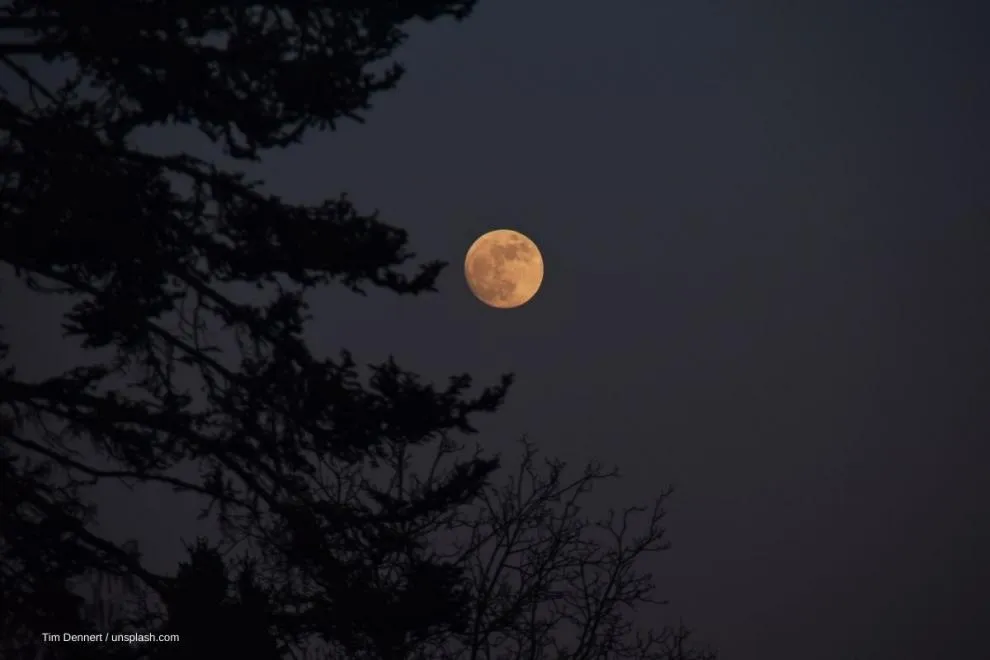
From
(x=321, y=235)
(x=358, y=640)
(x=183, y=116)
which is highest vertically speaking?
(x=183, y=116)

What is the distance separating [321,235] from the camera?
8.92m

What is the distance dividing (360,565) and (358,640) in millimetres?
581

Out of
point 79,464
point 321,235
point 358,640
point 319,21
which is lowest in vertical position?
point 358,640

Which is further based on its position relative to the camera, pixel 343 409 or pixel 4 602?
pixel 343 409

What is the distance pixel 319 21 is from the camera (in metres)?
8.97

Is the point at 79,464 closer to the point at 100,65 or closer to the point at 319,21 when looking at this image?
the point at 100,65

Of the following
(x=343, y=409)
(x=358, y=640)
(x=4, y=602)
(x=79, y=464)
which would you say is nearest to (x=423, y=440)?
(x=343, y=409)

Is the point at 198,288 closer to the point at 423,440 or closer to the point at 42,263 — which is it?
the point at 42,263

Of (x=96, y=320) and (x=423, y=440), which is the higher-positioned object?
(x=96, y=320)

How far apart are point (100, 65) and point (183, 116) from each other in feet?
2.06

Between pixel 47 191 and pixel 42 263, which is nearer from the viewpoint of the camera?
pixel 47 191

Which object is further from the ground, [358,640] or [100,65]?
[100,65]

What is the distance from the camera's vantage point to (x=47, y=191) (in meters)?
7.93

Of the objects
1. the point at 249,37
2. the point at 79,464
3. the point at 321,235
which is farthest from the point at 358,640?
the point at 249,37
